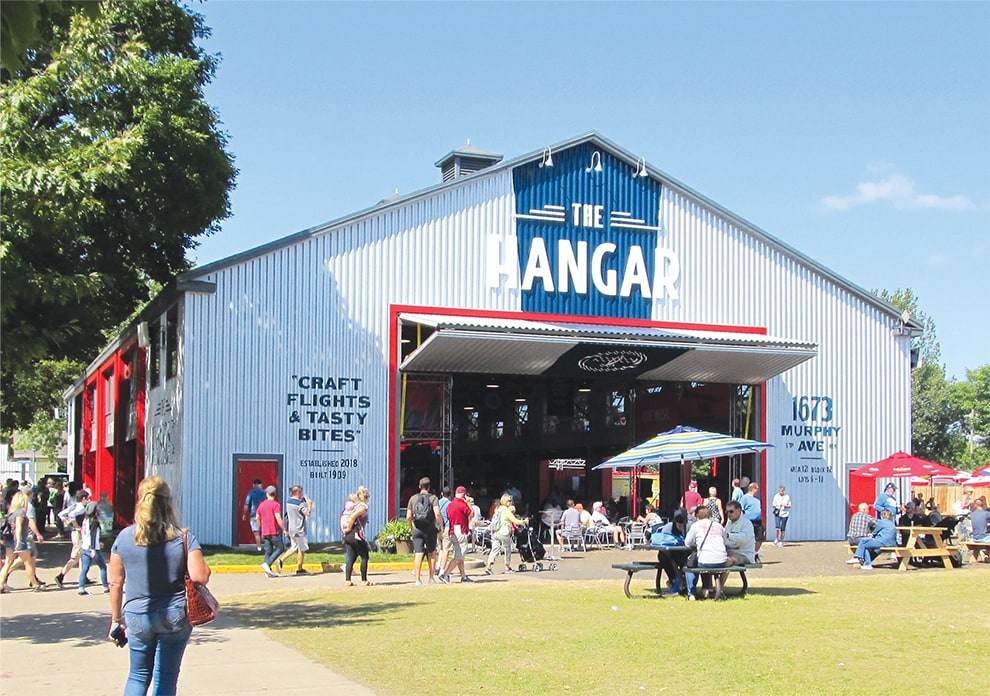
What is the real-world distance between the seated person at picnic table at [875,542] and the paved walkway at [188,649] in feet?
3.84

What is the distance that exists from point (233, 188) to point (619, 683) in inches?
942

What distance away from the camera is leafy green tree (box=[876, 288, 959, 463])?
6956 centimetres

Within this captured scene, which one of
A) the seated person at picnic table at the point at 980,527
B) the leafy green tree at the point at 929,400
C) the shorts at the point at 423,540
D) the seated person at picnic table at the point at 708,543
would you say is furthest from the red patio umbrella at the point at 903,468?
the leafy green tree at the point at 929,400

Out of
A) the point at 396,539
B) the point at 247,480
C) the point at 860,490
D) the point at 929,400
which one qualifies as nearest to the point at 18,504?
the point at 247,480

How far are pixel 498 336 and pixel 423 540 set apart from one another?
8.06m

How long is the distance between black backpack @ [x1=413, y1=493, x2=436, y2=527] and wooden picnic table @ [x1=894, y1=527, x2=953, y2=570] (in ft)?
28.4

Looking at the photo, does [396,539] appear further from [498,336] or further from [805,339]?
[805,339]

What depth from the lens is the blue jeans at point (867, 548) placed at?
21.8m

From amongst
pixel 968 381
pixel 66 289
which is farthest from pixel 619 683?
pixel 968 381

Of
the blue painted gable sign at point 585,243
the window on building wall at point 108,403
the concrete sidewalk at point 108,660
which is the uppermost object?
the blue painted gable sign at point 585,243

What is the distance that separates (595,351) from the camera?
90.7ft

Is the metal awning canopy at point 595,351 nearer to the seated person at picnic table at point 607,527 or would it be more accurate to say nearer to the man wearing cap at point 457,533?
the seated person at picnic table at point 607,527

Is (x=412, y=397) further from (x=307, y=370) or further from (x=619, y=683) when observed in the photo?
(x=619, y=683)

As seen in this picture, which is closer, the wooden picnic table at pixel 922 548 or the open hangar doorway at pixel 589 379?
the wooden picnic table at pixel 922 548
